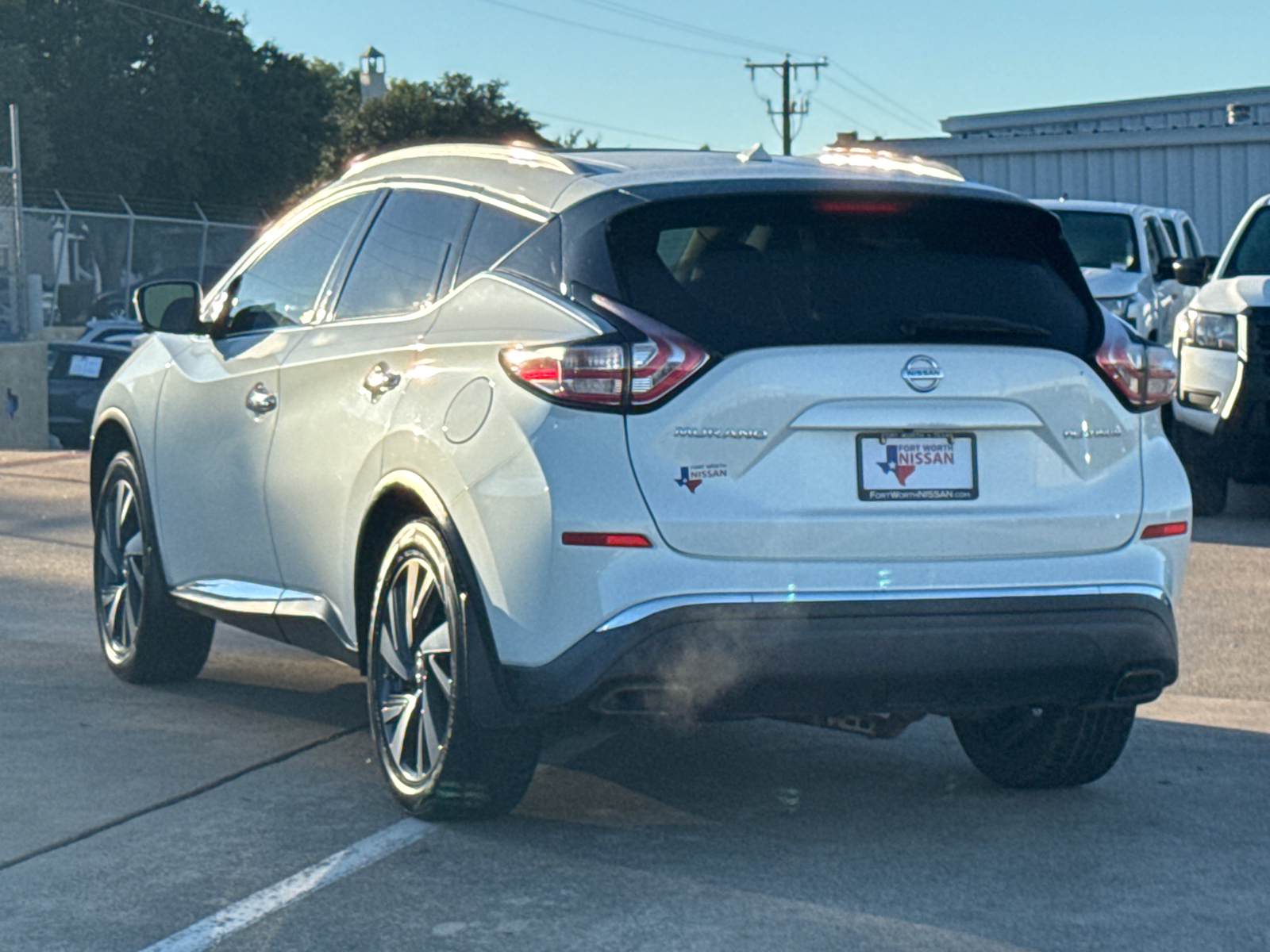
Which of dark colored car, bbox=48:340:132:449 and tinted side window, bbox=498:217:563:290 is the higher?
tinted side window, bbox=498:217:563:290

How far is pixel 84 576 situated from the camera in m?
9.65

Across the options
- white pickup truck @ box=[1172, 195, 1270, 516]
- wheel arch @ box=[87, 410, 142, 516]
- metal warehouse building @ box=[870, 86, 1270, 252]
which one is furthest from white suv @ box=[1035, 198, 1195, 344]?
wheel arch @ box=[87, 410, 142, 516]

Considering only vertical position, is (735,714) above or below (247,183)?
below

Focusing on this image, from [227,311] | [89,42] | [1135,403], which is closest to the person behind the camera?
[1135,403]

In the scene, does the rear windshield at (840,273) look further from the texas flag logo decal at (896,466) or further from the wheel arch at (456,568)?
the wheel arch at (456,568)

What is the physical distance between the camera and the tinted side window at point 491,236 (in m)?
5.10

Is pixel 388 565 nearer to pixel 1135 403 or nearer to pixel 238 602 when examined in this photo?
pixel 238 602

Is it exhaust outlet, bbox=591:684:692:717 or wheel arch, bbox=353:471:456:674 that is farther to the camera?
wheel arch, bbox=353:471:456:674

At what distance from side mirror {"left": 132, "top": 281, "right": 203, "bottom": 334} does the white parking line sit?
7.55 feet

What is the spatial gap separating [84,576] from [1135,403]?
612cm

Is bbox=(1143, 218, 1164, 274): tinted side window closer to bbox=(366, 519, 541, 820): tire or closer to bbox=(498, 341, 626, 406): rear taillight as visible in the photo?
bbox=(366, 519, 541, 820): tire

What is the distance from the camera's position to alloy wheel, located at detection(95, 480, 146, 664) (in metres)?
6.97

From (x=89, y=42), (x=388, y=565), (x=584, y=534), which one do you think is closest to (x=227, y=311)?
(x=388, y=565)

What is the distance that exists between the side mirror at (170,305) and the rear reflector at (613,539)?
2614 millimetres
